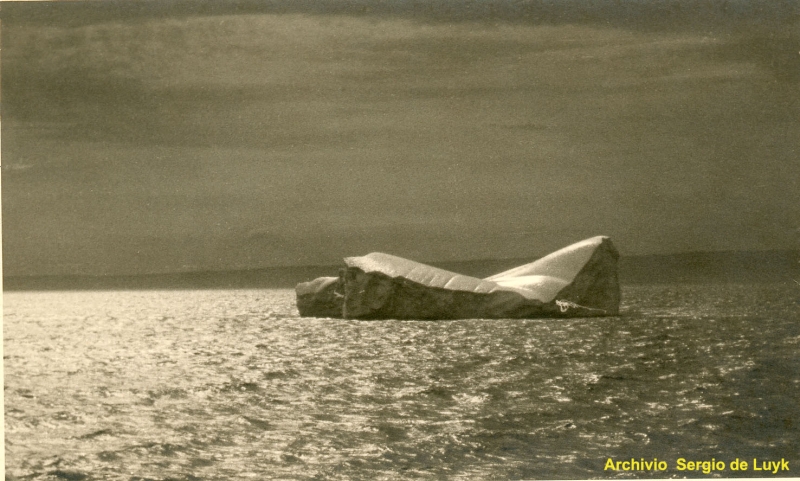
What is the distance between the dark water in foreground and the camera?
762 centimetres

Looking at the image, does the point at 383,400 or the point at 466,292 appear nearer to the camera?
the point at 383,400

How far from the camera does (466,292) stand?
12.4 meters

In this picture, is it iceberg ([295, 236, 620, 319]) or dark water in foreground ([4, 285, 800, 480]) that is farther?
iceberg ([295, 236, 620, 319])

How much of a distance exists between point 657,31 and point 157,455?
528 centimetres

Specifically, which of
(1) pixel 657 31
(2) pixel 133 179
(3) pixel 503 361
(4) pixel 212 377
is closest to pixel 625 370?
(3) pixel 503 361

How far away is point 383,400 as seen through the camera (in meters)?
8.57

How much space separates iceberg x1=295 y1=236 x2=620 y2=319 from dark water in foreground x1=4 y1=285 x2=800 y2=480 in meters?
0.81

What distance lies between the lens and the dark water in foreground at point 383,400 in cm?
762

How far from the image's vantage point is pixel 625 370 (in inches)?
364

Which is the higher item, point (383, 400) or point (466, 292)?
point (466, 292)

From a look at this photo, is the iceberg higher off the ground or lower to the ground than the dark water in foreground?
higher

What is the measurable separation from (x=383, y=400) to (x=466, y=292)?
13.1 ft

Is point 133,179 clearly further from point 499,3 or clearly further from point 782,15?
point 782,15

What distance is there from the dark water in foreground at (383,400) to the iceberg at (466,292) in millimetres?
808
